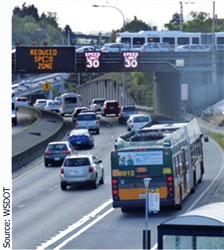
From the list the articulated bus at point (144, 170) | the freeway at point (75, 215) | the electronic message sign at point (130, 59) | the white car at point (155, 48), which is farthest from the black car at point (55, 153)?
the white car at point (155, 48)

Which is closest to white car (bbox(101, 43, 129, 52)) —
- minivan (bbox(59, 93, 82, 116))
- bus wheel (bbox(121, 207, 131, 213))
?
minivan (bbox(59, 93, 82, 116))

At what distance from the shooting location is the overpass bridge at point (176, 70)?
68938mm

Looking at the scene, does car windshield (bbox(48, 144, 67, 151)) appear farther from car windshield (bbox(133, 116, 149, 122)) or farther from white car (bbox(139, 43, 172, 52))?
white car (bbox(139, 43, 172, 52))

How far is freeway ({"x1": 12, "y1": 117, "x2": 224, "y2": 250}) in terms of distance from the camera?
1019 inches

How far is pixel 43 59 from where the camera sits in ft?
219

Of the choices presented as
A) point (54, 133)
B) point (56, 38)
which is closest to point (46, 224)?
point (54, 133)

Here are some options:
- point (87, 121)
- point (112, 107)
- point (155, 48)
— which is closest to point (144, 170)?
point (87, 121)

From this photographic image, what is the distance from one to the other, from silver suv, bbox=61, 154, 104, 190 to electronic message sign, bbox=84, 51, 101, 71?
99.8ft

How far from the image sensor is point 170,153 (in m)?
29.2

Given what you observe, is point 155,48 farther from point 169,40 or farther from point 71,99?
point 71,99

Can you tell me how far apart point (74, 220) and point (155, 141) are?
3850mm

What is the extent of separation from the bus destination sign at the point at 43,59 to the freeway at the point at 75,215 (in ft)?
68.6

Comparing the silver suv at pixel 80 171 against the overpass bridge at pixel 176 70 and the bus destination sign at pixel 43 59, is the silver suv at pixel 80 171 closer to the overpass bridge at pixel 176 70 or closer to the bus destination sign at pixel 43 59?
the bus destination sign at pixel 43 59

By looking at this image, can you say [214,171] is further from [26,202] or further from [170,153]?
[170,153]
